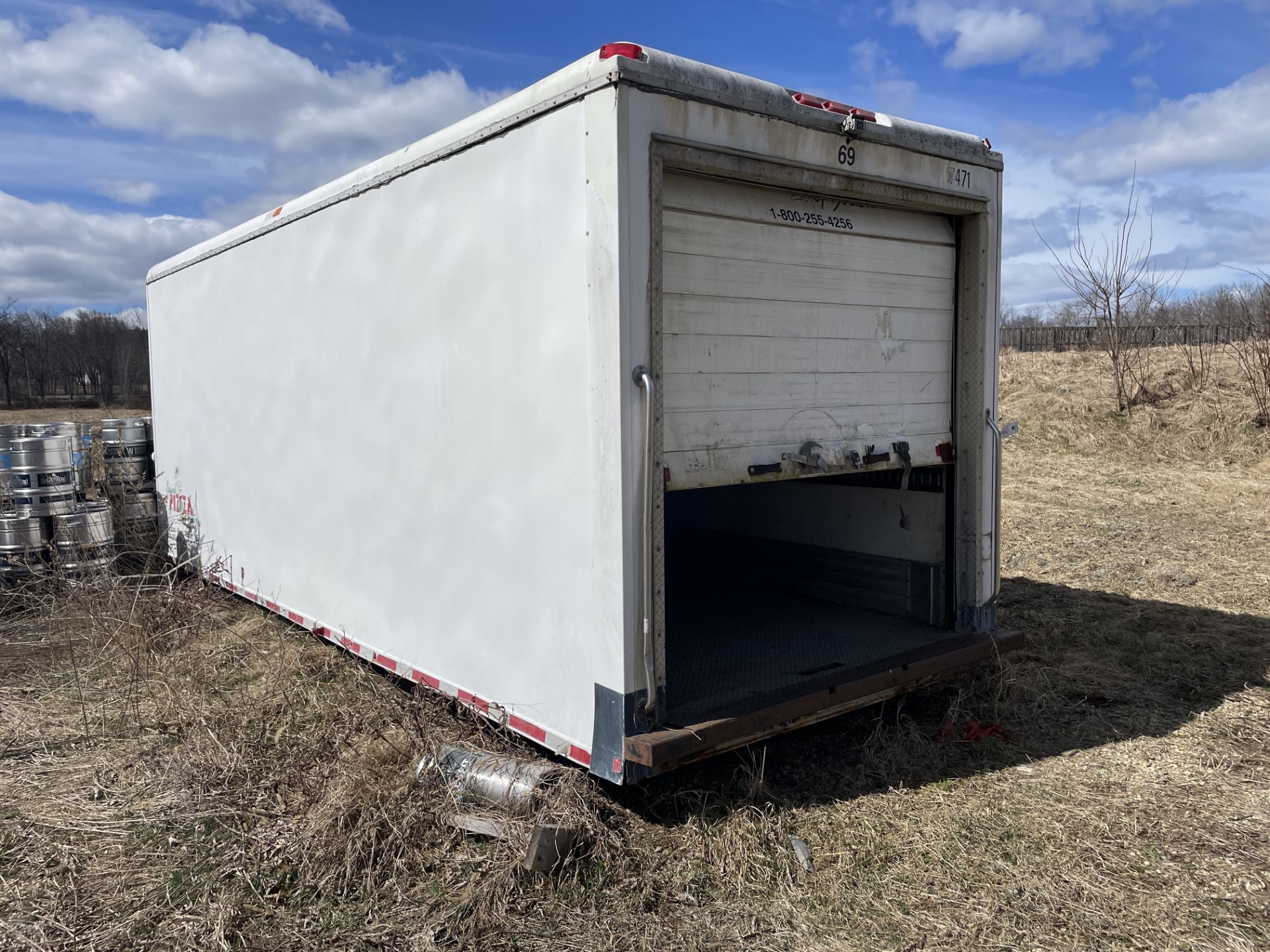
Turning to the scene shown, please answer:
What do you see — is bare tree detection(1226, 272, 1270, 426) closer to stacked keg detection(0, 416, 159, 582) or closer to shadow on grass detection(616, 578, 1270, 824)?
shadow on grass detection(616, 578, 1270, 824)

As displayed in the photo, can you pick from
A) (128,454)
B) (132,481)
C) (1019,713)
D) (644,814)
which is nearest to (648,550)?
(644,814)

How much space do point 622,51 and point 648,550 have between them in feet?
5.82

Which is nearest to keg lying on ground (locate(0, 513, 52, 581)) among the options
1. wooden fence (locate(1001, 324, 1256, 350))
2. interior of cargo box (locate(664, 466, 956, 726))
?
interior of cargo box (locate(664, 466, 956, 726))

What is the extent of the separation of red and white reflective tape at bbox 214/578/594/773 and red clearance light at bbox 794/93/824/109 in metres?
2.72

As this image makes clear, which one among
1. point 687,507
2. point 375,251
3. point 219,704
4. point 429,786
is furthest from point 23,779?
point 687,507

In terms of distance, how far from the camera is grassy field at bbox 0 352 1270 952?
3.05 m

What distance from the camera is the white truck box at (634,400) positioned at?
131 inches

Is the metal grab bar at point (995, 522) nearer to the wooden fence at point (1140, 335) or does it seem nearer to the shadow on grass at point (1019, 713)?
the shadow on grass at point (1019, 713)

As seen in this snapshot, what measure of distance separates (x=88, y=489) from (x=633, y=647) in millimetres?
6899

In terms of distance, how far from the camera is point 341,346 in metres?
4.98

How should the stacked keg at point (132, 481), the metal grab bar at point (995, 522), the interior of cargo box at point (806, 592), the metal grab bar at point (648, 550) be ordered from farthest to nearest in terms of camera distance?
the stacked keg at point (132, 481), the metal grab bar at point (995, 522), the interior of cargo box at point (806, 592), the metal grab bar at point (648, 550)

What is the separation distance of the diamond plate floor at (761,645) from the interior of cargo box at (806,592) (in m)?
0.01

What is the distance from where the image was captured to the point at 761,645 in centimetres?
483

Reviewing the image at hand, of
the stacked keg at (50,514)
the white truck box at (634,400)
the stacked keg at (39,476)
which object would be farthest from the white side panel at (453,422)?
the stacked keg at (39,476)
